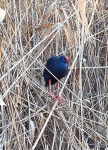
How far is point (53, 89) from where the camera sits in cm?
196

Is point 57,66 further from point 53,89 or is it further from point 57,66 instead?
point 53,89

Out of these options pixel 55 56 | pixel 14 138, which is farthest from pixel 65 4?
pixel 14 138

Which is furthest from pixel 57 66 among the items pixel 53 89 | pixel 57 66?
pixel 53 89

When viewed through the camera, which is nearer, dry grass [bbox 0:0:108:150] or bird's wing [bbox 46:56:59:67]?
dry grass [bbox 0:0:108:150]

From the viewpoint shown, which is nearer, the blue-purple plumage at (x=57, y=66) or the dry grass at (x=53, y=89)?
the dry grass at (x=53, y=89)

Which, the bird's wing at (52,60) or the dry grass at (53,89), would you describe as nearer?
the dry grass at (53,89)

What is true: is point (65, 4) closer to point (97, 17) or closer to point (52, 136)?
point (97, 17)

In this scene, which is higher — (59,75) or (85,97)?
(59,75)

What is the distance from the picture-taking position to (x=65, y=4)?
6.39 ft

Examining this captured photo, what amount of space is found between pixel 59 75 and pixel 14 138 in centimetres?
44

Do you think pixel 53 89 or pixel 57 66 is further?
pixel 53 89

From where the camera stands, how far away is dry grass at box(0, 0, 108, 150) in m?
1.53

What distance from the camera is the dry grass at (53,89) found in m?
1.53

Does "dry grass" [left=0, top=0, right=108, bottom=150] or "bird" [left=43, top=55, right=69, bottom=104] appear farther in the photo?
"bird" [left=43, top=55, right=69, bottom=104]
